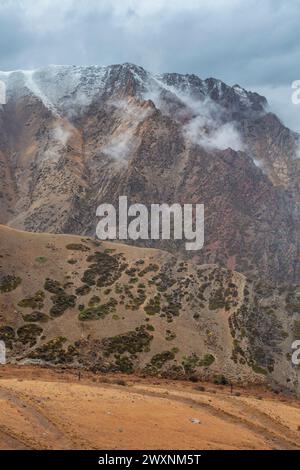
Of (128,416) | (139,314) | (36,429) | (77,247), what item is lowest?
(128,416)

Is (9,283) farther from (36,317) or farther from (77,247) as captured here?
(77,247)

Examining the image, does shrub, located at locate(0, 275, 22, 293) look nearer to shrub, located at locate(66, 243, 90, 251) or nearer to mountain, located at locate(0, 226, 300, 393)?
mountain, located at locate(0, 226, 300, 393)

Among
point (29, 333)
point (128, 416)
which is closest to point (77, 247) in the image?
point (29, 333)

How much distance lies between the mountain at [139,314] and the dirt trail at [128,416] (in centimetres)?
1323

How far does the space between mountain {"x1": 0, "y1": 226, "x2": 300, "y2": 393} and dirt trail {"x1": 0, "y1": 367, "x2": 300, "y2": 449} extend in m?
13.2

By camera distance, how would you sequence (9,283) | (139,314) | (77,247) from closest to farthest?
(139,314), (9,283), (77,247)

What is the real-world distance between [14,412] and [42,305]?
5333 cm

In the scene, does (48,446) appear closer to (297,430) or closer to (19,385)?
(19,385)

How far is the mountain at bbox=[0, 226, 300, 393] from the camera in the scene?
89500 mm

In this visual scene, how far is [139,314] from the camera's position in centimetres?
10069

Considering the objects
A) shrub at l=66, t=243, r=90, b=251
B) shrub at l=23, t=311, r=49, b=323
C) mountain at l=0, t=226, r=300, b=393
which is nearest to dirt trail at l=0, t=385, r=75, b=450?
mountain at l=0, t=226, r=300, b=393

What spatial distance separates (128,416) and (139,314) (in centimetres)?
5004

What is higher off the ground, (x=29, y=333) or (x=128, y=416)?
(x=29, y=333)

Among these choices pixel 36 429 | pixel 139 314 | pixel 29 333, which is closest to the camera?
pixel 36 429
